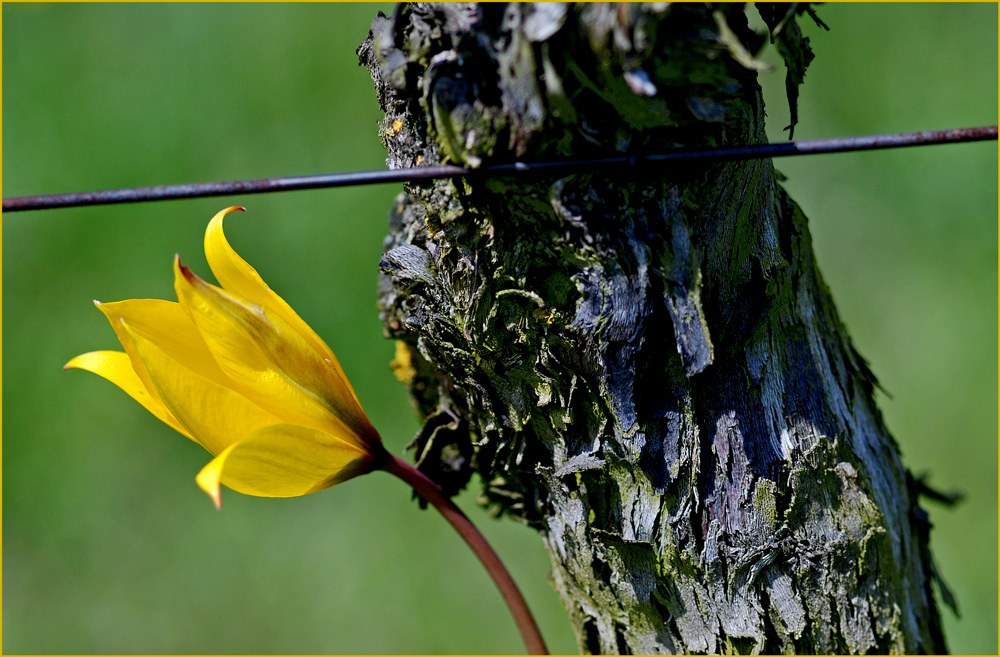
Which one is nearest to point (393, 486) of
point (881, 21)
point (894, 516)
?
point (894, 516)

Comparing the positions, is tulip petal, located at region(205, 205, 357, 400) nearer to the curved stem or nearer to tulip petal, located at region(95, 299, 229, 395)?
tulip petal, located at region(95, 299, 229, 395)

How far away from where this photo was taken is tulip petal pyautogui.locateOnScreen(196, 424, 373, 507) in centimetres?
56

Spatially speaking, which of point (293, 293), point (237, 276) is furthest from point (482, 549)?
point (293, 293)

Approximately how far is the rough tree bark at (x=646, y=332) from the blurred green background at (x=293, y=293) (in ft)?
3.78

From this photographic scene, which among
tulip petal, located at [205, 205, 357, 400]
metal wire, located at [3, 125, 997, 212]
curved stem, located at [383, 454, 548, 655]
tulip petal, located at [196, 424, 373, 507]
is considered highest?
metal wire, located at [3, 125, 997, 212]

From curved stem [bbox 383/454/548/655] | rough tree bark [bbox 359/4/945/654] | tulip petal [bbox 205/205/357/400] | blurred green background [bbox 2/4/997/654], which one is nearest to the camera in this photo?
rough tree bark [bbox 359/4/945/654]

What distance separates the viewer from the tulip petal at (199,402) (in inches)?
23.3

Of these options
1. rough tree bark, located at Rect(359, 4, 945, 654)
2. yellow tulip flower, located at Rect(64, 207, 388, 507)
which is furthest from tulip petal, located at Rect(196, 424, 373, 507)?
rough tree bark, located at Rect(359, 4, 945, 654)

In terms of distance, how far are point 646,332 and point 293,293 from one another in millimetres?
1633

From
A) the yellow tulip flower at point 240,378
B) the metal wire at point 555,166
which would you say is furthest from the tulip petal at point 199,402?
the metal wire at point 555,166

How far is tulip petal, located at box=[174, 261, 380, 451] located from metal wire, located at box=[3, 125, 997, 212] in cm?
8

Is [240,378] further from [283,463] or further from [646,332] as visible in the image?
[646,332]

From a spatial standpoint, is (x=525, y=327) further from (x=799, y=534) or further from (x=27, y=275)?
(x=27, y=275)

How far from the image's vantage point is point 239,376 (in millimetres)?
613
